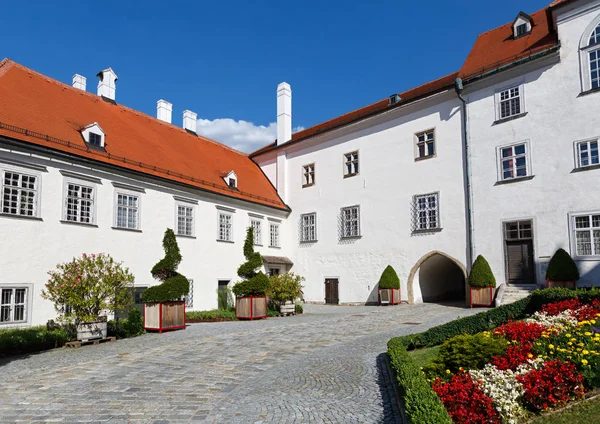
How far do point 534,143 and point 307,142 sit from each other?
1272 cm

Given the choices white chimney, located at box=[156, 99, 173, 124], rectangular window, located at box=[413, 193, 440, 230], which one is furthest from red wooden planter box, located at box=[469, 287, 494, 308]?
white chimney, located at box=[156, 99, 173, 124]

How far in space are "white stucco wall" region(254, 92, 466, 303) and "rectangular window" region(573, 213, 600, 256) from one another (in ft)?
14.7

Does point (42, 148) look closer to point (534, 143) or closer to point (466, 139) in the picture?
point (466, 139)

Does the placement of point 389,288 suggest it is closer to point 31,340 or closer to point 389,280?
point 389,280

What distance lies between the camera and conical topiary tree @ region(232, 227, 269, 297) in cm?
1972

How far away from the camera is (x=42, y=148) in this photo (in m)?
15.3

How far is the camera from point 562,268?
54.7ft

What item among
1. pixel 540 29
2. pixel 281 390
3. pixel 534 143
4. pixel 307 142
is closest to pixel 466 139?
pixel 534 143

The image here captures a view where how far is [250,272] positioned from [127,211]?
707 cm

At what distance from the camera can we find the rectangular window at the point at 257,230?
82.9 feet

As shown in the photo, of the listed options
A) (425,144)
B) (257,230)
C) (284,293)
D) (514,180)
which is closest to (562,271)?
(514,180)

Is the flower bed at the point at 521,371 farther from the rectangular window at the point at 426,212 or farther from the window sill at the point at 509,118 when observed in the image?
the rectangular window at the point at 426,212

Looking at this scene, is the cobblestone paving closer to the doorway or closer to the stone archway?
the doorway

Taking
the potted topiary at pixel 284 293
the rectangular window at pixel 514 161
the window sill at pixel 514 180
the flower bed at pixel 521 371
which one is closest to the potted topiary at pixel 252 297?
the potted topiary at pixel 284 293
